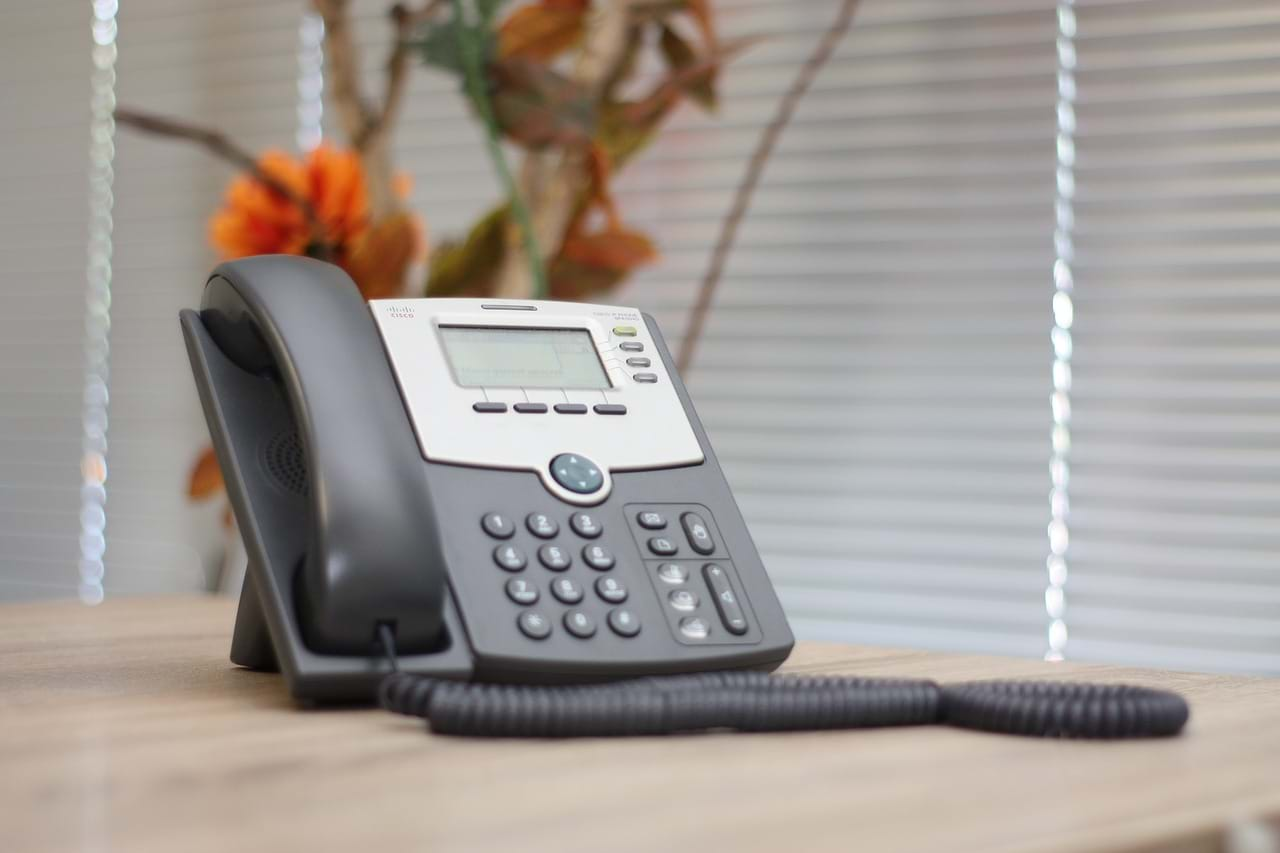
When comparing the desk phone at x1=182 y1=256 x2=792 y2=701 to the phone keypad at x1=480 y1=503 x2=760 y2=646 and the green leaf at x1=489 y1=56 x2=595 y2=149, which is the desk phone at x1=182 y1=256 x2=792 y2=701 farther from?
the green leaf at x1=489 y1=56 x2=595 y2=149

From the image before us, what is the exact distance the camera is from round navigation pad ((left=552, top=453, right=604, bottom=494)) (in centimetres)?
57

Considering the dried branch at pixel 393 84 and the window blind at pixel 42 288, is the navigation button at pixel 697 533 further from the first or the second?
the window blind at pixel 42 288

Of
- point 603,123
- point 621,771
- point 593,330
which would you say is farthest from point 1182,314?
point 621,771

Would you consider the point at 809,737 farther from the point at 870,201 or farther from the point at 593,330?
the point at 870,201

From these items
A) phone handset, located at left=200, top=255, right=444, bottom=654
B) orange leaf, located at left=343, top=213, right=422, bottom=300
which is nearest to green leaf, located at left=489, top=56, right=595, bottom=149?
orange leaf, located at left=343, top=213, right=422, bottom=300

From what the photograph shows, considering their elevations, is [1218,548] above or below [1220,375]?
below

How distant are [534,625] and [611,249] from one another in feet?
2.64

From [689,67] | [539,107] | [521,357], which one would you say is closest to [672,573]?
[521,357]

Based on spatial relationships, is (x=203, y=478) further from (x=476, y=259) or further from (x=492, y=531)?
(x=492, y=531)

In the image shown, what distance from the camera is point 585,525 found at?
557mm

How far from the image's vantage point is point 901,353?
1505 millimetres

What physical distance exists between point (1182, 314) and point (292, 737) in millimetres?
1172

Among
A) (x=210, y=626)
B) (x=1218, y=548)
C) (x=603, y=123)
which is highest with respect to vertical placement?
(x=603, y=123)

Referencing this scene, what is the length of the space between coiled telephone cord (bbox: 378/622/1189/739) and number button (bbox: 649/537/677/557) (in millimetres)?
77
